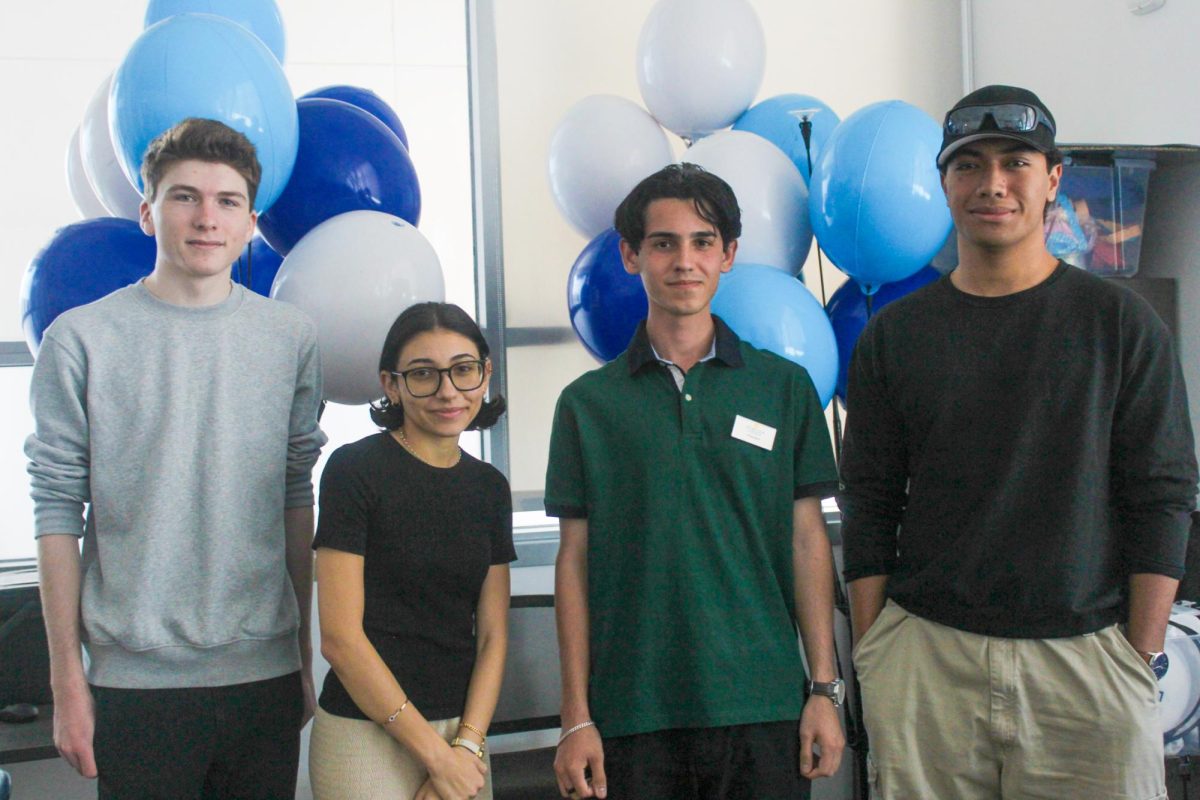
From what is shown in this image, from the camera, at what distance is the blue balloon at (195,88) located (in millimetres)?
1607

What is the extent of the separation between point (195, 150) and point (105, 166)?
696 millimetres

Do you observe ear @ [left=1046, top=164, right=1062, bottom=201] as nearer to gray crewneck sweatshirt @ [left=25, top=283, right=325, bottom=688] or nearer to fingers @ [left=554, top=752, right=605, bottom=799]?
fingers @ [left=554, top=752, right=605, bottom=799]

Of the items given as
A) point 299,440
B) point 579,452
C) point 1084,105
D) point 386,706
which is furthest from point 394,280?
point 1084,105

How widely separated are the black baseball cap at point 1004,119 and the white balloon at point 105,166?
5.22 feet

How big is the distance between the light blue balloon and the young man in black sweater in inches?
22.1

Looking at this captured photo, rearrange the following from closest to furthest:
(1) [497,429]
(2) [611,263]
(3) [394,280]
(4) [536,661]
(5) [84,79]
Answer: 1. (3) [394,280]
2. (2) [611,263]
3. (4) [536,661]
4. (5) [84,79]
5. (1) [497,429]

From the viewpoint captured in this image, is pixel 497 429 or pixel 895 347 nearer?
pixel 895 347

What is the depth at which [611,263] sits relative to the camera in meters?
2.05

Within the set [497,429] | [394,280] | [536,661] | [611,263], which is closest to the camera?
[394,280]

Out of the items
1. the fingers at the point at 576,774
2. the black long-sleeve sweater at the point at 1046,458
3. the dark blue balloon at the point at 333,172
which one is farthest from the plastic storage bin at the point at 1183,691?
the dark blue balloon at the point at 333,172

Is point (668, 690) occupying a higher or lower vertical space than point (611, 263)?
lower

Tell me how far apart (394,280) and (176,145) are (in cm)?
52

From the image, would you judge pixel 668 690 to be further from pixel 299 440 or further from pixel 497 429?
pixel 497 429

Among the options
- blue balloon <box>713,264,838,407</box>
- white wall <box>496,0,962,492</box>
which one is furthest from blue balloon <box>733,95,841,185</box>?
white wall <box>496,0,962,492</box>
